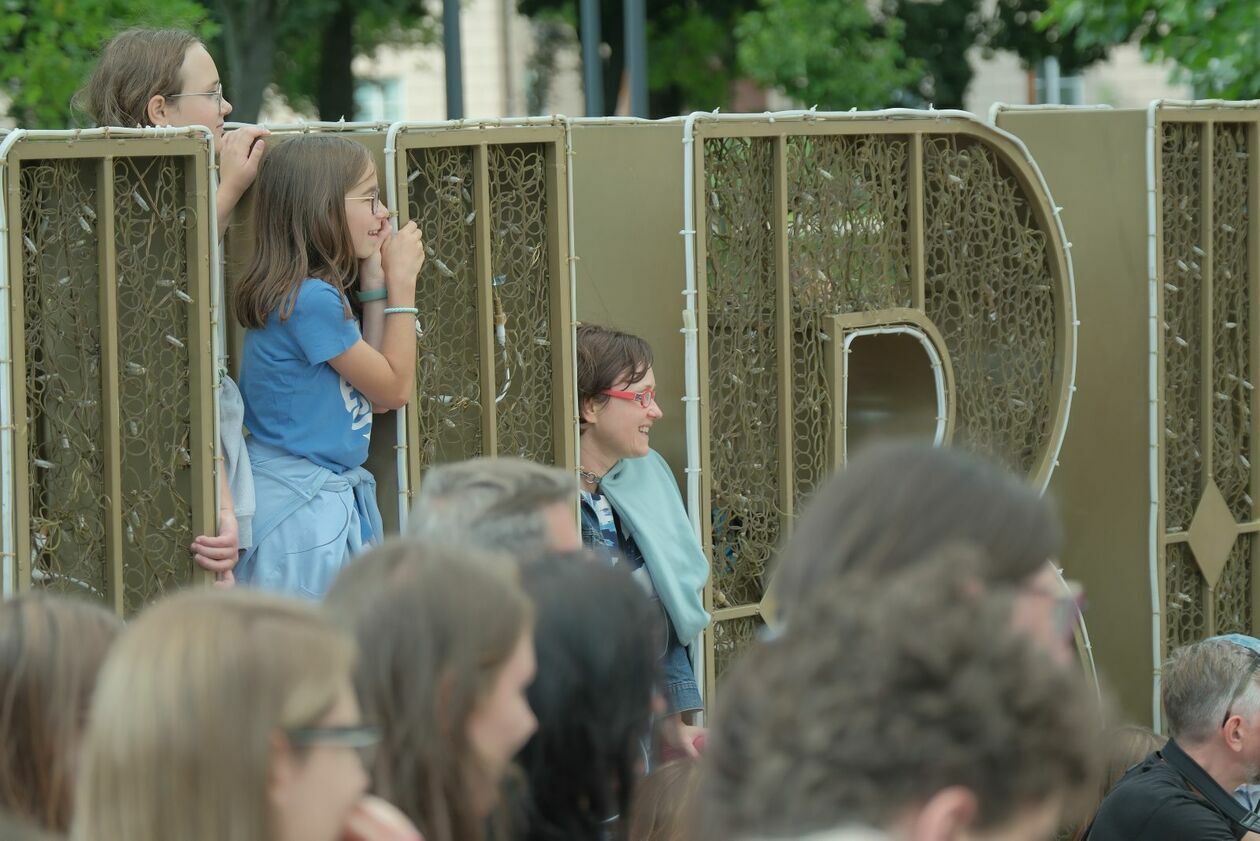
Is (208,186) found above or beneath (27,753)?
above

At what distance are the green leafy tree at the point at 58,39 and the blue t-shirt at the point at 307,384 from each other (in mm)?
6184

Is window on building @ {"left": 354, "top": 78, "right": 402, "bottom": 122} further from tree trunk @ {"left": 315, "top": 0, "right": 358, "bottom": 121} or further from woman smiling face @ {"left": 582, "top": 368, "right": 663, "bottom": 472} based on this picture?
woman smiling face @ {"left": 582, "top": 368, "right": 663, "bottom": 472}

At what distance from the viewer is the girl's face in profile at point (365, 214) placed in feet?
13.1

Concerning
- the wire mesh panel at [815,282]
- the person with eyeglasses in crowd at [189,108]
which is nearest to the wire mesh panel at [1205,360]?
the wire mesh panel at [815,282]

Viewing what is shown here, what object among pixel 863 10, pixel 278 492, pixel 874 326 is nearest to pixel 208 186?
pixel 278 492

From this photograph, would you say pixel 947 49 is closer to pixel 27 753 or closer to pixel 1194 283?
pixel 1194 283

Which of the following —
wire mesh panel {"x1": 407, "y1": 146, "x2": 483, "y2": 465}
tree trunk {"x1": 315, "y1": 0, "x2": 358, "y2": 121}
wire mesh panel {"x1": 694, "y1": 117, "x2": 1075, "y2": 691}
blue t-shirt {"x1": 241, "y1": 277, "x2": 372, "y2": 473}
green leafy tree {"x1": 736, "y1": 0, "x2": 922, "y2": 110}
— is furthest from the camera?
tree trunk {"x1": 315, "y1": 0, "x2": 358, "y2": 121}

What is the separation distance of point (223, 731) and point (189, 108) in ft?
8.73

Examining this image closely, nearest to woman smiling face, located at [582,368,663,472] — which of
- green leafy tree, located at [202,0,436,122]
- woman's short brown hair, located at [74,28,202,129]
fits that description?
woman's short brown hair, located at [74,28,202,129]

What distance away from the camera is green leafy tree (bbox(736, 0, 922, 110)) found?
51.4 ft

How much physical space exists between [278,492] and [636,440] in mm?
932

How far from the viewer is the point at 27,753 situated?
207 centimetres

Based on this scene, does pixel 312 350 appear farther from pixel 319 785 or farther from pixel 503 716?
pixel 319 785

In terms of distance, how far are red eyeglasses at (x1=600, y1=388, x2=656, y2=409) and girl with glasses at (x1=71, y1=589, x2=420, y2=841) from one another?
263 cm
